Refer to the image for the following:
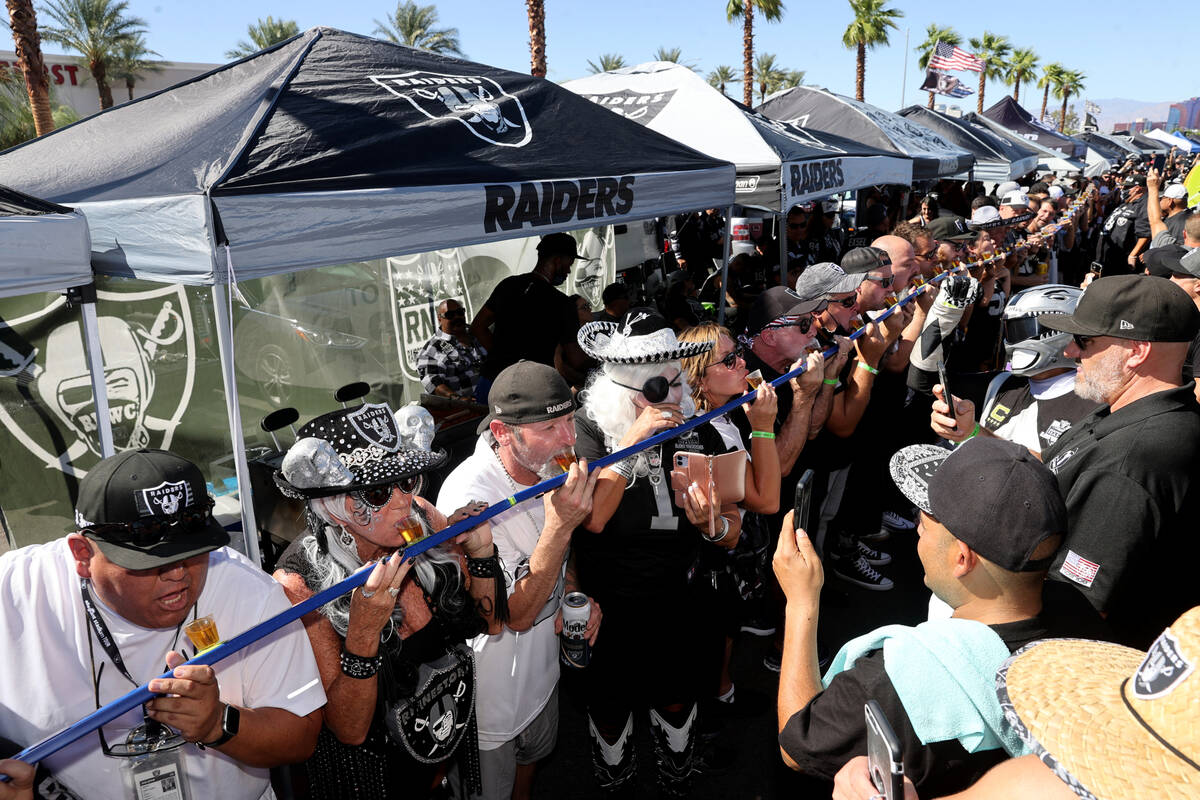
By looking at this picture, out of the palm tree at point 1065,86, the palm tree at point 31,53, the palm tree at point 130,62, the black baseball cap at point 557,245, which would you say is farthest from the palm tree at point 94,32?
the palm tree at point 1065,86

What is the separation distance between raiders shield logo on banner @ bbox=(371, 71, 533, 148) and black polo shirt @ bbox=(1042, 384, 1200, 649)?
3727 millimetres

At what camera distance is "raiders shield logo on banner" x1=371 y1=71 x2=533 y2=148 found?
4.55 metres

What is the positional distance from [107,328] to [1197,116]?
464 feet

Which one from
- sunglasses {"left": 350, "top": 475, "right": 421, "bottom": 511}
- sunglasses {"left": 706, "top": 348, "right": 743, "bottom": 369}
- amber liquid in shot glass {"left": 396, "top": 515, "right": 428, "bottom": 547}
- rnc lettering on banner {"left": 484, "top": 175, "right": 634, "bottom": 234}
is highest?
rnc lettering on banner {"left": 484, "top": 175, "right": 634, "bottom": 234}

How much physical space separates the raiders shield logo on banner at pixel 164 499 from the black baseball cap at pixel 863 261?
159 inches

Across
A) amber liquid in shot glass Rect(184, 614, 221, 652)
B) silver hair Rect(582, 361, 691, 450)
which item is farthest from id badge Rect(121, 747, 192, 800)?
silver hair Rect(582, 361, 691, 450)

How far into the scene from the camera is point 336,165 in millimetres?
3553

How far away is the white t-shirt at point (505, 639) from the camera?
8.41 feet

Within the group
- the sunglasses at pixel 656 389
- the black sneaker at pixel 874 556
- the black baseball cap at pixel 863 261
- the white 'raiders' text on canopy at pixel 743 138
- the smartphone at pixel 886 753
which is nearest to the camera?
the smartphone at pixel 886 753

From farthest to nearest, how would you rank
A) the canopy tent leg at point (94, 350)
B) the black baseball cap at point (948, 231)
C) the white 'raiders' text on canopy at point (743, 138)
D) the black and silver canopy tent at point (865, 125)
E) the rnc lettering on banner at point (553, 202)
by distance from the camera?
the black and silver canopy tent at point (865, 125)
the white 'raiders' text on canopy at point (743, 138)
the black baseball cap at point (948, 231)
the rnc lettering on banner at point (553, 202)
the canopy tent leg at point (94, 350)

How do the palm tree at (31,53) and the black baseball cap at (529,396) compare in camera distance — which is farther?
the palm tree at (31,53)

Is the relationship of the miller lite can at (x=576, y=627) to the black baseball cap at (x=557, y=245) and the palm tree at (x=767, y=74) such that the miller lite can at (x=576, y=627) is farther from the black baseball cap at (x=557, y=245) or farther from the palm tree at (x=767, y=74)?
the palm tree at (x=767, y=74)

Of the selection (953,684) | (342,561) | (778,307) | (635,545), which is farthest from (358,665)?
(778,307)

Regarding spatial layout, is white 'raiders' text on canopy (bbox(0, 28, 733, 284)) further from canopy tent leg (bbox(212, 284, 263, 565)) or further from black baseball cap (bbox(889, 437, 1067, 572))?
black baseball cap (bbox(889, 437, 1067, 572))
